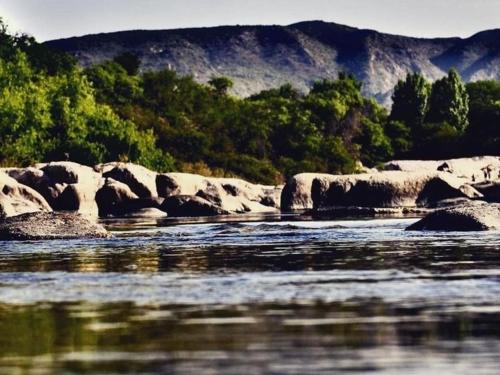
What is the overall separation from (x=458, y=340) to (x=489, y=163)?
248 ft

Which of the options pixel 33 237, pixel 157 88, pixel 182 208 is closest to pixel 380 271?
pixel 33 237

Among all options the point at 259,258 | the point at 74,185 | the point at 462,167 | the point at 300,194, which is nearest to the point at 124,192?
the point at 74,185

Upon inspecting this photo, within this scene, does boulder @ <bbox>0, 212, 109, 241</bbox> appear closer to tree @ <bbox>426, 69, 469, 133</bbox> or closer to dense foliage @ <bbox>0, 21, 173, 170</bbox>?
dense foliage @ <bbox>0, 21, 173, 170</bbox>

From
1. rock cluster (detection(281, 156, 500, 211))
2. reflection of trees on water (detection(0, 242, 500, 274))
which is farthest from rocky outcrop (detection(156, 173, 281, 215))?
reflection of trees on water (detection(0, 242, 500, 274))

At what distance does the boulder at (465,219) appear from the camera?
116 ft

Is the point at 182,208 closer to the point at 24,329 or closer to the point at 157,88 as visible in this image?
the point at 24,329

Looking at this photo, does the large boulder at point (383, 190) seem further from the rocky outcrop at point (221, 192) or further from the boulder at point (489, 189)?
the rocky outcrop at point (221, 192)

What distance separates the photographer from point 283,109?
130000 mm

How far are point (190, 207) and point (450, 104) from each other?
306ft

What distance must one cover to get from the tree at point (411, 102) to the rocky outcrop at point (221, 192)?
75.4 metres

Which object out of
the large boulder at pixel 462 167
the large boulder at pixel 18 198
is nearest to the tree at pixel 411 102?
the large boulder at pixel 462 167

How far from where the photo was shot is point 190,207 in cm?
6172

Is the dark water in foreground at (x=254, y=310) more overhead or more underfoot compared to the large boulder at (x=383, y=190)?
more underfoot

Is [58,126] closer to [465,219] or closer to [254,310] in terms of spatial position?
[465,219]
